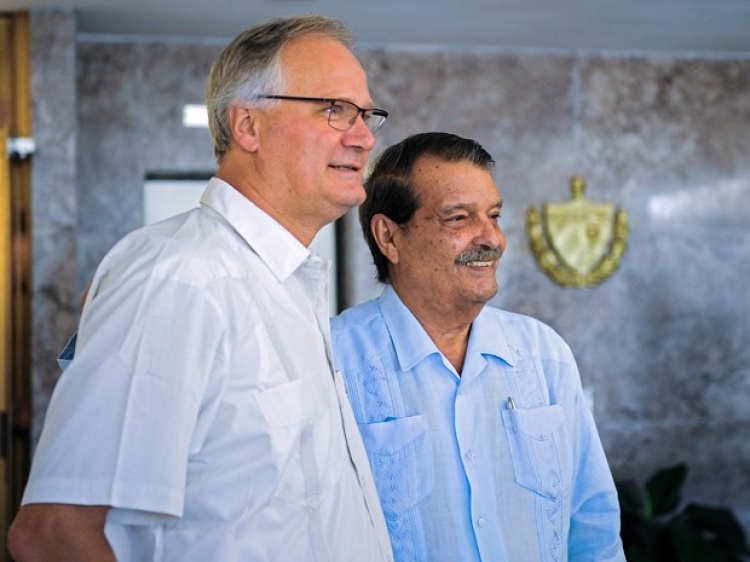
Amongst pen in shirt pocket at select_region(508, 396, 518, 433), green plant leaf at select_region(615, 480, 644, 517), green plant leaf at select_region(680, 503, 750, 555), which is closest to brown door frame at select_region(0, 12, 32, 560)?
green plant leaf at select_region(615, 480, 644, 517)

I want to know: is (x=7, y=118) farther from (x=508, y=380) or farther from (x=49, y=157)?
(x=508, y=380)

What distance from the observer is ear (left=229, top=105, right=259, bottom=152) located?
1.42 m

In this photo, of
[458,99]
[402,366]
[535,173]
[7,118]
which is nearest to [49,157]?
[7,118]

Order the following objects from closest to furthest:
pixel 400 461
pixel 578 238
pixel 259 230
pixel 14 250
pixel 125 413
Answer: pixel 125 413
pixel 259 230
pixel 400 461
pixel 14 250
pixel 578 238

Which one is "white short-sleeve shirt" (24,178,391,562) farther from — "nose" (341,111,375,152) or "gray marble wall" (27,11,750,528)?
"gray marble wall" (27,11,750,528)

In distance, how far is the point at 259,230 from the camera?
136 cm

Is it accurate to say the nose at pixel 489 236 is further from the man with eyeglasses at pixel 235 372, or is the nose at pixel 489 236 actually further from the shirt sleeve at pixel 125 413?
the shirt sleeve at pixel 125 413

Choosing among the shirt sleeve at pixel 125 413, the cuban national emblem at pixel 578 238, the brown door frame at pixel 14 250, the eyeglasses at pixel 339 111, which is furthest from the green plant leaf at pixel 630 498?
the shirt sleeve at pixel 125 413

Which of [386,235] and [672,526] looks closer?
[386,235]

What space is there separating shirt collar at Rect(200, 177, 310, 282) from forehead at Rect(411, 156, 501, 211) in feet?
1.95

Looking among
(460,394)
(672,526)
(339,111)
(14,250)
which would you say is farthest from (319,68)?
(672,526)

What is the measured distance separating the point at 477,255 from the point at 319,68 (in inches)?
23.4

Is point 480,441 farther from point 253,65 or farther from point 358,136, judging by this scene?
point 253,65

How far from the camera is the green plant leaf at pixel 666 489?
4.69m
